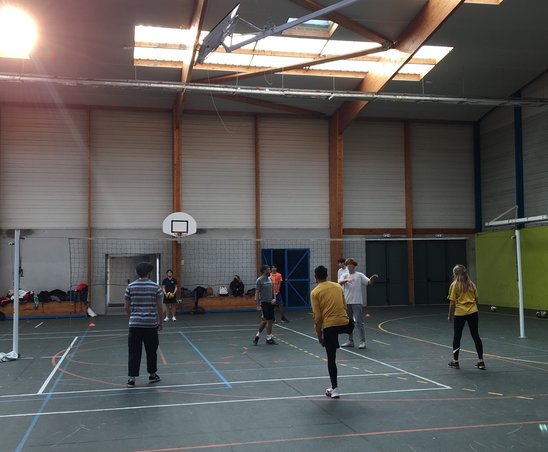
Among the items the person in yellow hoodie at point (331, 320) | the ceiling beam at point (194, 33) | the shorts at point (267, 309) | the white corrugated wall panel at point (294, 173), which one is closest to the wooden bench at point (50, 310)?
the white corrugated wall panel at point (294, 173)

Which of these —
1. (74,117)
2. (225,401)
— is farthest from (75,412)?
(74,117)

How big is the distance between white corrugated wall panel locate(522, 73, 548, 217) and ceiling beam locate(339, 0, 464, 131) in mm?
6296

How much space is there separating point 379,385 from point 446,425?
192 centimetres

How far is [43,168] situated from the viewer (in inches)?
797

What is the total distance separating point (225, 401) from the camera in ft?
22.1

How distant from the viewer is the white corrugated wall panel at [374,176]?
74.6ft

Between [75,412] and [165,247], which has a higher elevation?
[165,247]

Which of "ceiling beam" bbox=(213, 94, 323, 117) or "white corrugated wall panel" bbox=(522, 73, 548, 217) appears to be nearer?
"white corrugated wall panel" bbox=(522, 73, 548, 217)

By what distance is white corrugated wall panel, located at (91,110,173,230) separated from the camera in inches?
813

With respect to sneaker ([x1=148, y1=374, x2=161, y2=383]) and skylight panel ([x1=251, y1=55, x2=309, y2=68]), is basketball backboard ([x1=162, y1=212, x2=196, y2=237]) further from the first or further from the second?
sneaker ([x1=148, y1=374, x2=161, y2=383])

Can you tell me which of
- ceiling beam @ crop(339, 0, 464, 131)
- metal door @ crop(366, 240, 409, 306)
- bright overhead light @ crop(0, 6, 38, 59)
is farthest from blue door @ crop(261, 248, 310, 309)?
bright overhead light @ crop(0, 6, 38, 59)

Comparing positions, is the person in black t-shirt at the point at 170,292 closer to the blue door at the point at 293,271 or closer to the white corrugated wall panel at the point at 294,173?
the blue door at the point at 293,271

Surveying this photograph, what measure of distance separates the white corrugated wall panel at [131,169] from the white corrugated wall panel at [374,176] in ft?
24.5

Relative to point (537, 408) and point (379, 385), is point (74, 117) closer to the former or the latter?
point (379, 385)
